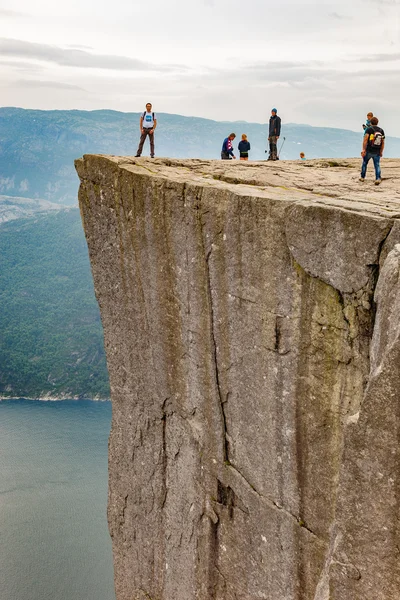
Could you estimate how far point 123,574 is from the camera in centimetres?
932

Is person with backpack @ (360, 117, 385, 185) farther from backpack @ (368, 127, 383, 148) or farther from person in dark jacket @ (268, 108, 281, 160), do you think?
person in dark jacket @ (268, 108, 281, 160)

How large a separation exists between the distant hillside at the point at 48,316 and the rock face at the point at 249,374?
4565 centimetres

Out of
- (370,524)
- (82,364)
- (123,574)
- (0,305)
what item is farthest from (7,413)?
(370,524)

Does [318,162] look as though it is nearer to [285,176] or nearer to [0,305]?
[285,176]

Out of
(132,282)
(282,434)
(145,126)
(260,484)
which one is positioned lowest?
(260,484)

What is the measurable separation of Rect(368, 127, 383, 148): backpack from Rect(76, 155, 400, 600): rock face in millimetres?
556

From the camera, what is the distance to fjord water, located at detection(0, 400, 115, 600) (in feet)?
79.0

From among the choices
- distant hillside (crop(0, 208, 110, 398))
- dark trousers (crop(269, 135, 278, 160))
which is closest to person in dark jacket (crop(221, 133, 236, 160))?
dark trousers (crop(269, 135, 278, 160))

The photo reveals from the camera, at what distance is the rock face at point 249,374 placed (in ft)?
13.9

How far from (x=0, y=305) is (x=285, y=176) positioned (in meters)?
77.7

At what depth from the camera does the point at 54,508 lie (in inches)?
1193

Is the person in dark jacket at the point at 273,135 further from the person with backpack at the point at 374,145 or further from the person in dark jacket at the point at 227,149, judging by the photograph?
the person with backpack at the point at 374,145

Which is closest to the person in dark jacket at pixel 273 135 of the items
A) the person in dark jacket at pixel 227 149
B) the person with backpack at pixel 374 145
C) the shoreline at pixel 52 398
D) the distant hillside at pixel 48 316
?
the person in dark jacket at pixel 227 149

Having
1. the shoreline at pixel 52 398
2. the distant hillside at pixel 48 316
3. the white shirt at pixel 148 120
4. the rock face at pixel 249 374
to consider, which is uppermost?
the white shirt at pixel 148 120
